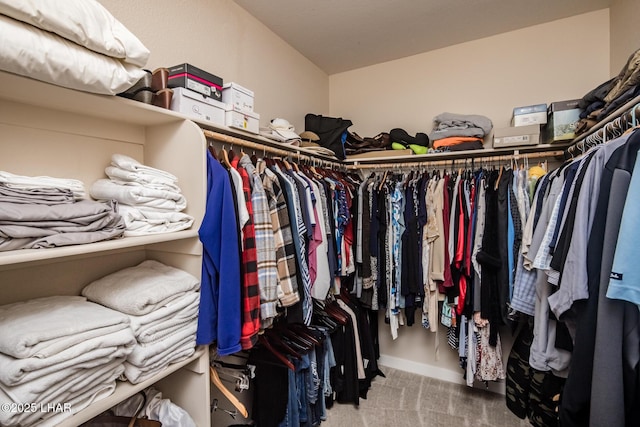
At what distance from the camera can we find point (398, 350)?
2723mm

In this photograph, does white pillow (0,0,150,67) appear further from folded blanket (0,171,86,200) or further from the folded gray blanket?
the folded gray blanket

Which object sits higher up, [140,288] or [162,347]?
[140,288]

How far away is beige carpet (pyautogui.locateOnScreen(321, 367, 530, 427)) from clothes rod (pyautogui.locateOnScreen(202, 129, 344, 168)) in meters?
1.74

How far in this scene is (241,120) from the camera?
4.86ft

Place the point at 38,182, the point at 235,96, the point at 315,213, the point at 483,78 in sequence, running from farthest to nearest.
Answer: the point at 483,78, the point at 315,213, the point at 235,96, the point at 38,182

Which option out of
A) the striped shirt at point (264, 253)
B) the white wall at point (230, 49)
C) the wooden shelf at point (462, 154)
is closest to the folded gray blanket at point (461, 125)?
the wooden shelf at point (462, 154)

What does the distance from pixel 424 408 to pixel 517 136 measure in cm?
195

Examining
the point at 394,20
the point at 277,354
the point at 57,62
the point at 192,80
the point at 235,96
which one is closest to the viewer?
the point at 57,62

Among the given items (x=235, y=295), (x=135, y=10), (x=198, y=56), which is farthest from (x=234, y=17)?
(x=235, y=295)

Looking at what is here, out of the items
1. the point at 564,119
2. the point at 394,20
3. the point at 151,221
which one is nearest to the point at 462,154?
the point at 564,119

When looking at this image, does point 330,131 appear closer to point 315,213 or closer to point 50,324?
point 315,213

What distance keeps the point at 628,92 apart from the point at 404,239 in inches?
51.9

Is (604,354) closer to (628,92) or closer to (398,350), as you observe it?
(628,92)

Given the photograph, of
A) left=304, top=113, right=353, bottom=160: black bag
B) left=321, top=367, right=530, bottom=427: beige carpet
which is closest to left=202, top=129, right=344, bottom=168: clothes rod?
left=304, top=113, right=353, bottom=160: black bag
